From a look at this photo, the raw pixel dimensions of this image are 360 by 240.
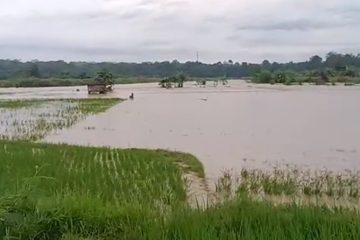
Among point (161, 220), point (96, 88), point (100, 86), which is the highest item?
point (161, 220)

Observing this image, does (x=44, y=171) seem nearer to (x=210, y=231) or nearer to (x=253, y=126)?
(x=210, y=231)

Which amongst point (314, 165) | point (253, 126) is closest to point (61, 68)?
point (253, 126)

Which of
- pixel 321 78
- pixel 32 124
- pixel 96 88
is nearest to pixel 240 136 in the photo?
pixel 32 124

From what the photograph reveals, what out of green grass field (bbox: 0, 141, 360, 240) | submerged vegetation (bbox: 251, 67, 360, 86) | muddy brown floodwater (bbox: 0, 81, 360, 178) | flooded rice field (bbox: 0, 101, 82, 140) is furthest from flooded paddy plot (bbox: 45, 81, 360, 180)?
submerged vegetation (bbox: 251, 67, 360, 86)

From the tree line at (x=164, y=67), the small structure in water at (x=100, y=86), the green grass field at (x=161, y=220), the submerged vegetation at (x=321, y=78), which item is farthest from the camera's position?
the tree line at (x=164, y=67)

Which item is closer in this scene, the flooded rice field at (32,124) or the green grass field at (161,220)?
the green grass field at (161,220)

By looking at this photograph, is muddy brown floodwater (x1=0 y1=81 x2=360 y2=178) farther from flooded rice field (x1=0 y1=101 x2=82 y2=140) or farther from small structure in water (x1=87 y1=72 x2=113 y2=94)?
small structure in water (x1=87 y1=72 x2=113 y2=94)

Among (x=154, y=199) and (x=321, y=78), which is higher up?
(x=154, y=199)

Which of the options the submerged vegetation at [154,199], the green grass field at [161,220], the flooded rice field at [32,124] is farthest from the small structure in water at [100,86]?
the green grass field at [161,220]

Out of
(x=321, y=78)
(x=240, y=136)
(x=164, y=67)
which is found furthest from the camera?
(x=164, y=67)

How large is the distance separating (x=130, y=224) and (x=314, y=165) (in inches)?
264

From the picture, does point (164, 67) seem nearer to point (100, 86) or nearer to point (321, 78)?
point (321, 78)

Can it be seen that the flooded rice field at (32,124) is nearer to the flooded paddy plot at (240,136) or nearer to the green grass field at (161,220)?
the flooded paddy plot at (240,136)

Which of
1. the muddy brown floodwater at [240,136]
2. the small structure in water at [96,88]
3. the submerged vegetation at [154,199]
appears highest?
the submerged vegetation at [154,199]
